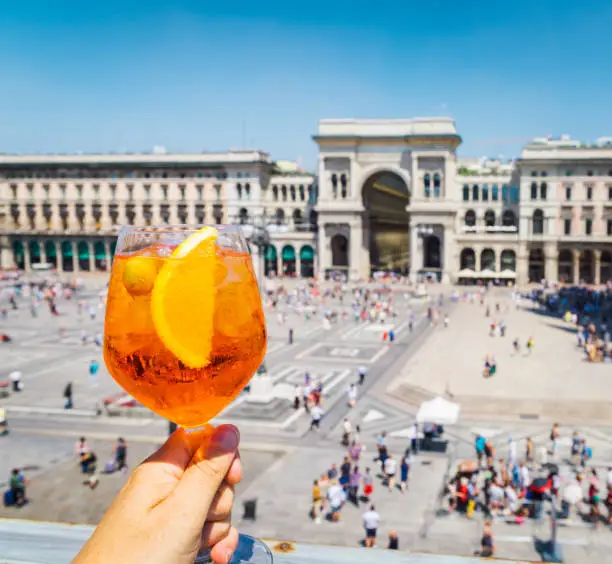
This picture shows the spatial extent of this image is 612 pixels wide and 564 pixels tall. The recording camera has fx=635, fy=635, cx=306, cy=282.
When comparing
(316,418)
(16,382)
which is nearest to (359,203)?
(16,382)

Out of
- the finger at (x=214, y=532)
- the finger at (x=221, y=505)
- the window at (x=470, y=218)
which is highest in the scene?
the window at (x=470, y=218)

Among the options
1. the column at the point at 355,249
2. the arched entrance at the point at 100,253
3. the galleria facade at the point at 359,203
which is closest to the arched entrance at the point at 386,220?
the galleria facade at the point at 359,203

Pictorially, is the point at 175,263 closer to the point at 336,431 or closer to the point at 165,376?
the point at 165,376

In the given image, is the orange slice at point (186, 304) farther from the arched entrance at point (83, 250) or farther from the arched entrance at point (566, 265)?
the arched entrance at point (83, 250)

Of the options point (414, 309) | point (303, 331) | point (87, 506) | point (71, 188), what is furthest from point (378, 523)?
point (71, 188)

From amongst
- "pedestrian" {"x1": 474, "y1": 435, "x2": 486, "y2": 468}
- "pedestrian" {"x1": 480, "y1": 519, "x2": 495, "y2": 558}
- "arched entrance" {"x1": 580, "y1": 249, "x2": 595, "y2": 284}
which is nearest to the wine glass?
"pedestrian" {"x1": 480, "y1": 519, "x2": 495, "y2": 558}

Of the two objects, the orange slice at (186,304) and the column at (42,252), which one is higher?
the orange slice at (186,304)

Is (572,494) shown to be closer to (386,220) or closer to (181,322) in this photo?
(181,322)
